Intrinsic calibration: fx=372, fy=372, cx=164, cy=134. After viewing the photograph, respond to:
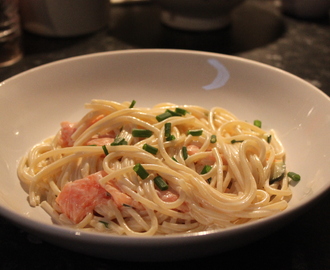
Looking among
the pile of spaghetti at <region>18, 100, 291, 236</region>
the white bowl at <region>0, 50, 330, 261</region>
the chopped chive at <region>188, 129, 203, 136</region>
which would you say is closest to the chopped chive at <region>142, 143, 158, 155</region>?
the pile of spaghetti at <region>18, 100, 291, 236</region>

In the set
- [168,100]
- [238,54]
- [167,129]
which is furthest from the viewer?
[238,54]

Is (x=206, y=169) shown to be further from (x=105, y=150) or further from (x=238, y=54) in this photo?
(x=238, y=54)

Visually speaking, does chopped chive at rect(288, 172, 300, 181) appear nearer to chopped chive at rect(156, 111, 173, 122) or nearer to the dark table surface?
the dark table surface

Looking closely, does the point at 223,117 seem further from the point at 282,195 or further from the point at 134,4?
the point at 134,4

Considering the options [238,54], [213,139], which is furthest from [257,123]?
A: [238,54]

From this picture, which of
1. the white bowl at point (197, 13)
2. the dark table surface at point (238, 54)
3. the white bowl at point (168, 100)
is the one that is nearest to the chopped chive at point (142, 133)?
the white bowl at point (168, 100)
